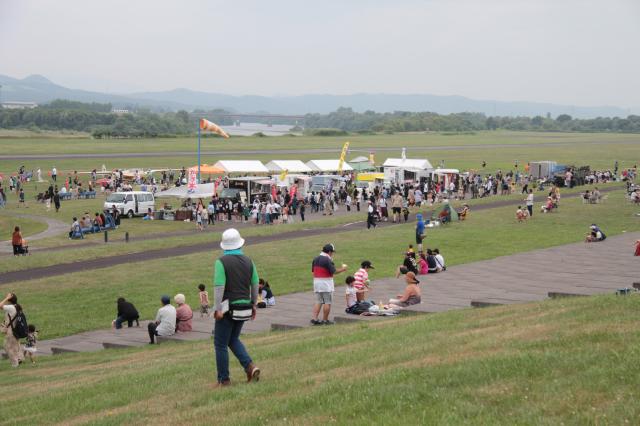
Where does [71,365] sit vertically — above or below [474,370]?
below

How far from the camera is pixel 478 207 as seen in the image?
159 feet

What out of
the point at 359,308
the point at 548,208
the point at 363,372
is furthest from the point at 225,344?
the point at 548,208

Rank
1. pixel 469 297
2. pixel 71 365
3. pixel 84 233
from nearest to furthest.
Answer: pixel 71 365 < pixel 469 297 < pixel 84 233

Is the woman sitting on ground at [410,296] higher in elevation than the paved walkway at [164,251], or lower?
higher

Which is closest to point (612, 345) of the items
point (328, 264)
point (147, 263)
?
point (328, 264)

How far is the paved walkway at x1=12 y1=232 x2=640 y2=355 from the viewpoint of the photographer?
55.7ft

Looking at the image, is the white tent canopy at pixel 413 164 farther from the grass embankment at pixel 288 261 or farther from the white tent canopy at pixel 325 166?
the grass embankment at pixel 288 261

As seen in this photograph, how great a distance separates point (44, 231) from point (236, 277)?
110ft

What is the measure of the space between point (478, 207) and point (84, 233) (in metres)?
22.3

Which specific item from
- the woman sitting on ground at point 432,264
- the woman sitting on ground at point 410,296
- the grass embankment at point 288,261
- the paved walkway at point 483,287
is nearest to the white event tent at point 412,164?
the grass embankment at point 288,261

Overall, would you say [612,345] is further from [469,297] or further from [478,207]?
[478,207]

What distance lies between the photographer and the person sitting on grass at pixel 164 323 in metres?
16.2

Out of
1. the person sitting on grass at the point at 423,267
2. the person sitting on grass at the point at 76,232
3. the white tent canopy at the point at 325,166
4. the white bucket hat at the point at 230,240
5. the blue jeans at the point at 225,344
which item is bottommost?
the person sitting on grass at the point at 76,232

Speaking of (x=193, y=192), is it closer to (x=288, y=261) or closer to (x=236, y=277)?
(x=288, y=261)
